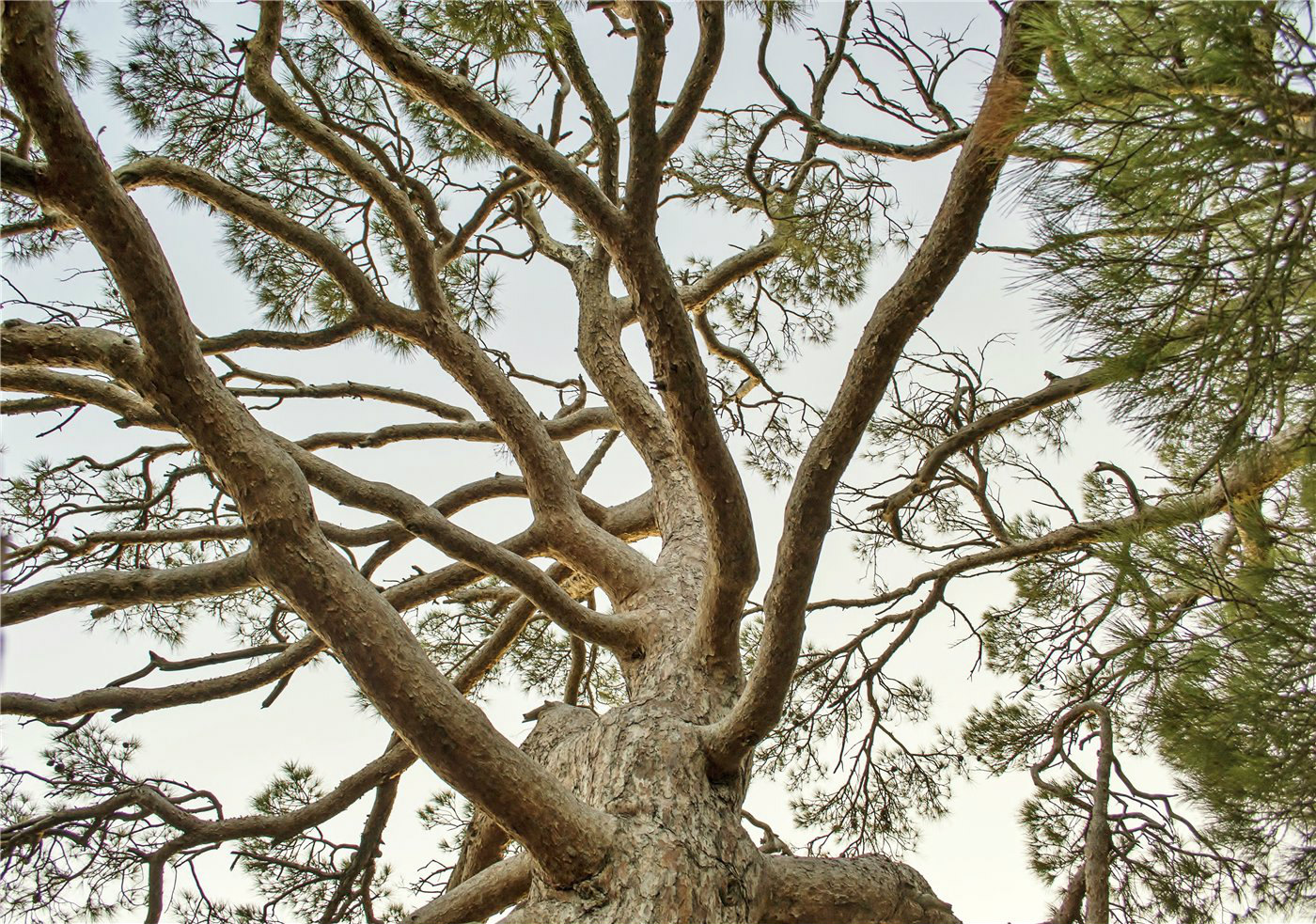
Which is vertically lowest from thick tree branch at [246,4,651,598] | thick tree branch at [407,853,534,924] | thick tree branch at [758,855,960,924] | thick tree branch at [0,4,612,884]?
thick tree branch at [407,853,534,924]

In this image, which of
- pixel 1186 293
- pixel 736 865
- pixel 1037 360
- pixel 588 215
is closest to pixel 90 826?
pixel 736 865

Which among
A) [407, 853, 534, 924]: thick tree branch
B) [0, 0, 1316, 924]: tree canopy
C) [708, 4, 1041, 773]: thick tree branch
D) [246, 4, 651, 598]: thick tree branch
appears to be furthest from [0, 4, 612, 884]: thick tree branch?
[246, 4, 651, 598]: thick tree branch

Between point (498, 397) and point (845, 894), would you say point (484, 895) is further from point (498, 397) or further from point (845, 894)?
point (498, 397)

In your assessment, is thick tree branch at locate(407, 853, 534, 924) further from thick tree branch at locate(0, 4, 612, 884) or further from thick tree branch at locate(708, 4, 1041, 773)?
thick tree branch at locate(708, 4, 1041, 773)

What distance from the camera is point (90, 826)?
188 cm

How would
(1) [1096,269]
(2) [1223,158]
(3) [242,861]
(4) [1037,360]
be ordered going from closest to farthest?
(2) [1223,158]
(1) [1096,269]
(3) [242,861]
(4) [1037,360]

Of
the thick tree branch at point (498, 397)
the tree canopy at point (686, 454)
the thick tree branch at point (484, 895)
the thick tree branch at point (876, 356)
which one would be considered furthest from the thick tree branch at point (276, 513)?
the thick tree branch at point (498, 397)

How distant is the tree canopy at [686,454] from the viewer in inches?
48.4

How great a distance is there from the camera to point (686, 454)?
1.68 metres

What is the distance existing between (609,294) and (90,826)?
2.17 metres

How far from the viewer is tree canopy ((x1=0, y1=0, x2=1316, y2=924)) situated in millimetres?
1229

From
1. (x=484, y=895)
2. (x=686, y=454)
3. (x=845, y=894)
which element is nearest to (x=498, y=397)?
(x=686, y=454)

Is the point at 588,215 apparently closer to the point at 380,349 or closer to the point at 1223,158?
the point at 1223,158

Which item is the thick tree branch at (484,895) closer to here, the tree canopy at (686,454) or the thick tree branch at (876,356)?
the tree canopy at (686,454)
